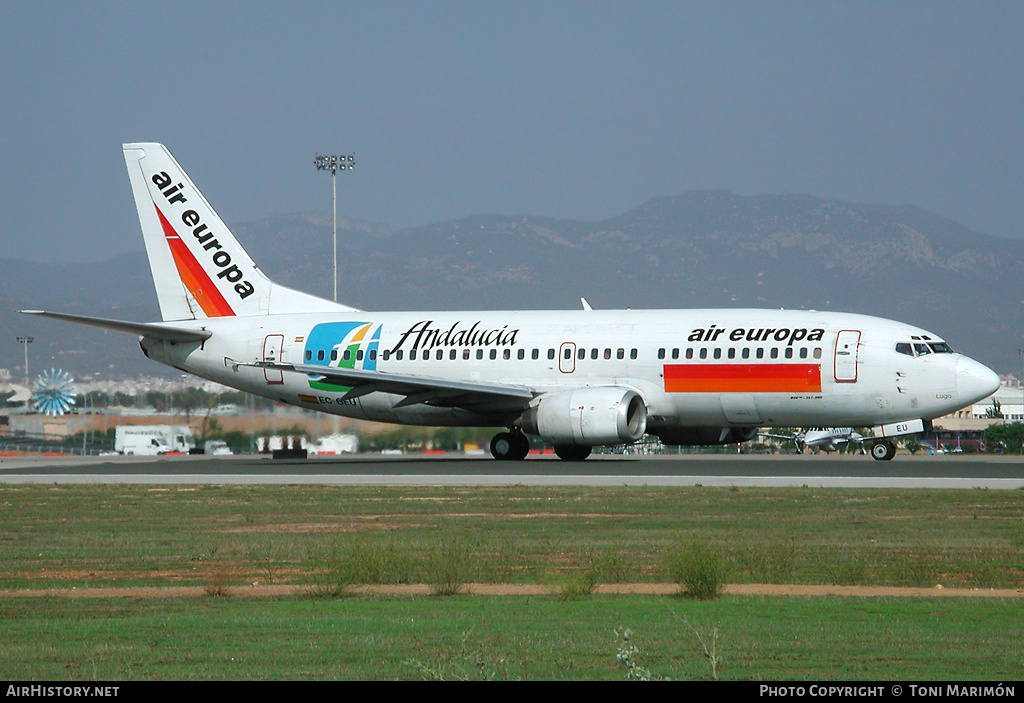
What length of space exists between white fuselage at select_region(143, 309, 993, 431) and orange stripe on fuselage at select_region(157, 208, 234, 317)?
0.66m

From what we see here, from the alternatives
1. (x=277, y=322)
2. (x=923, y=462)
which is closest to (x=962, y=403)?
(x=923, y=462)

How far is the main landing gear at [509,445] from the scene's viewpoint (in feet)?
132

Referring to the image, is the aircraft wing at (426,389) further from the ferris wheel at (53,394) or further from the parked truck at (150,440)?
the ferris wheel at (53,394)

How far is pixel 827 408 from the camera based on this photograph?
35719 mm

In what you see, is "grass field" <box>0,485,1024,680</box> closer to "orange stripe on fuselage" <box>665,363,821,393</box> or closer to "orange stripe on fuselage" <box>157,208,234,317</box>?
"orange stripe on fuselage" <box>665,363,821,393</box>

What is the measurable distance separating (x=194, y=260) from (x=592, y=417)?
1563 centimetres

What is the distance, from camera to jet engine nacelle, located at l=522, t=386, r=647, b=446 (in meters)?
35.8

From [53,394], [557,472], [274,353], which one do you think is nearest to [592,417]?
[557,472]

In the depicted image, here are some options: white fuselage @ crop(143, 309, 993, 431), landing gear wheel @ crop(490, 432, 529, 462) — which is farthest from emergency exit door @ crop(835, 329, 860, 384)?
landing gear wheel @ crop(490, 432, 529, 462)

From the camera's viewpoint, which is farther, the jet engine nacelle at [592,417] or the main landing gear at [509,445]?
the main landing gear at [509,445]

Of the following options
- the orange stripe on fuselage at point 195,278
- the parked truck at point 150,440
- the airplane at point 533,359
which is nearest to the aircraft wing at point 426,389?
the airplane at point 533,359

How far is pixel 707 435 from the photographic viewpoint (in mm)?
39094

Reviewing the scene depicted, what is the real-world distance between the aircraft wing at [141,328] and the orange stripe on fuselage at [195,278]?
1.69 m

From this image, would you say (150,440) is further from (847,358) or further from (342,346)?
(847,358)
